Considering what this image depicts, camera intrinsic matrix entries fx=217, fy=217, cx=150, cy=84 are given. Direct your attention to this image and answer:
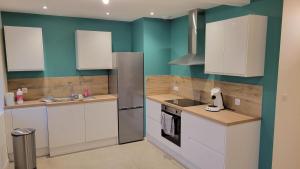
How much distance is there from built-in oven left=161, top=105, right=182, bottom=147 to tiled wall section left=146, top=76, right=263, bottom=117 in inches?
23.5

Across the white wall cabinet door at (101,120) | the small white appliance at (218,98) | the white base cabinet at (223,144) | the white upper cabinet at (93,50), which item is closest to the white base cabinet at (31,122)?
the white wall cabinet door at (101,120)

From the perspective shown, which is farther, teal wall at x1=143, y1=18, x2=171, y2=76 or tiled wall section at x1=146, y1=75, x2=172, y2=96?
tiled wall section at x1=146, y1=75, x2=172, y2=96

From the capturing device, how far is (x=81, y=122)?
3.80 meters

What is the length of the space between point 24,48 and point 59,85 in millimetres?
892

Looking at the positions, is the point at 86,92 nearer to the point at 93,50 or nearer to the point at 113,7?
the point at 93,50

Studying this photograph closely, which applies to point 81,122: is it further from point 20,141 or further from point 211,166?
point 211,166

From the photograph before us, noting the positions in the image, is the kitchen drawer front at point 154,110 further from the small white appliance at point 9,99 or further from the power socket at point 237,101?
the small white appliance at point 9,99

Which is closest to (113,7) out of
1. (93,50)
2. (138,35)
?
(93,50)

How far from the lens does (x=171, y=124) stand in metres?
3.51

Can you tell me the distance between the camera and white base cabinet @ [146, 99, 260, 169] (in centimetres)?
257

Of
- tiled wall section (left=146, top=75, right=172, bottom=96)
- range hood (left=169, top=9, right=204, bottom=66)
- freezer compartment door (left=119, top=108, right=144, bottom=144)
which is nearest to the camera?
range hood (left=169, top=9, right=204, bottom=66)

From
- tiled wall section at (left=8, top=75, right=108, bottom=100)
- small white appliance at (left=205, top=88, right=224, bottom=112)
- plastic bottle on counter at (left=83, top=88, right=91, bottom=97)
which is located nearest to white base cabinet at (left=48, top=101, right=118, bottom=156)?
plastic bottle on counter at (left=83, top=88, right=91, bottom=97)

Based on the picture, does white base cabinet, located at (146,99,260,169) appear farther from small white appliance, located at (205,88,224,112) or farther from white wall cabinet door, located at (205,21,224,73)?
white wall cabinet door, located at (205,21,224,73)

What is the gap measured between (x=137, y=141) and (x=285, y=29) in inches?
123
